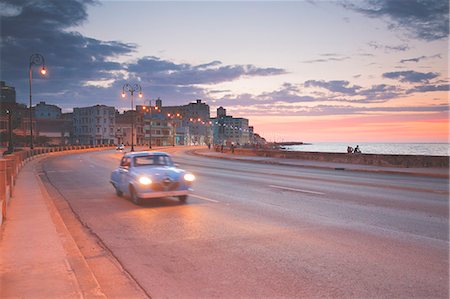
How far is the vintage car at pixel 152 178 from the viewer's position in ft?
41.1

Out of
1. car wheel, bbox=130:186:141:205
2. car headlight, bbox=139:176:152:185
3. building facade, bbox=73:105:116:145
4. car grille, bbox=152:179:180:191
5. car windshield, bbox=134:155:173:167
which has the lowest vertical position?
car wheel, bbox=130:186:141:205

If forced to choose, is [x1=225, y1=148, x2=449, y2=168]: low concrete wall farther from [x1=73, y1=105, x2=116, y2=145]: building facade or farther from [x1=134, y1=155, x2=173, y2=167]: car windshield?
[x1=73, y1=105, x2=116, y2=145]: building facade

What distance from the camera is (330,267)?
6336 millimetres

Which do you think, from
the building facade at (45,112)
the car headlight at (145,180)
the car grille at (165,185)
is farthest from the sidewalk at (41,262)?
the building facade at (45,112)

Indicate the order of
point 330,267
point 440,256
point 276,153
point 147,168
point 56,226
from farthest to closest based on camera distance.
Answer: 1. point 276,153
2. point 147,168
3. point 56,226
4. point 440,256
5. point 330,267

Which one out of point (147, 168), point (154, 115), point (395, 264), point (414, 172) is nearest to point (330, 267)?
point (395, 264)

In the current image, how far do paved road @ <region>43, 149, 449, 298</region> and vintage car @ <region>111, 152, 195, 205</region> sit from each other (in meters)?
0.42

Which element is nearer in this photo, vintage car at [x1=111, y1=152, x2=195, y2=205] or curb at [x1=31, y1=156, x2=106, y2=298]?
curb at [x1=31, y1=156, x2=106, y2=298]

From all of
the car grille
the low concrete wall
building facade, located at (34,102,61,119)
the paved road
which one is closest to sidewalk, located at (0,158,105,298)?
the paved road

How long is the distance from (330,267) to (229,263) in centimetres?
156

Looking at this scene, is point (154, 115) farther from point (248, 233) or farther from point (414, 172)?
point (248, 233)

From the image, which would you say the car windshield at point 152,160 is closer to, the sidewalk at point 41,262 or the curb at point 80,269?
the sidewalk at point 41,262

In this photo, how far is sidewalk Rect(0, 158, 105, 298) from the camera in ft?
17.4

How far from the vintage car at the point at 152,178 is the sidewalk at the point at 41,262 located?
286 centimetres
